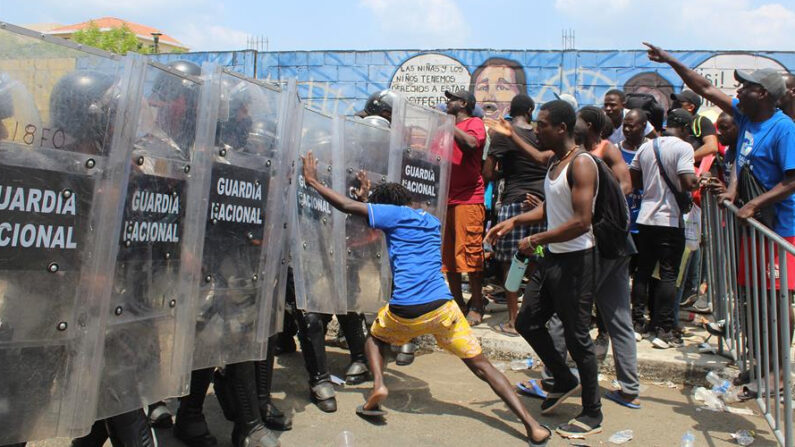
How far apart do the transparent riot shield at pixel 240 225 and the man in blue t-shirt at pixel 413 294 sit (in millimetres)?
602

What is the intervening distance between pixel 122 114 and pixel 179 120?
38 centimetres

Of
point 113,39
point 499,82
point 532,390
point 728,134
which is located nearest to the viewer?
point 532,390

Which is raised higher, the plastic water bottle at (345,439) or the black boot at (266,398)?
the black boot at (266,398)

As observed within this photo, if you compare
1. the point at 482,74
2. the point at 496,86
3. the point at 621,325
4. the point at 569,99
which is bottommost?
the point at 621,325

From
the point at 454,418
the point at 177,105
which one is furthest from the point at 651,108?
the point at 177,105

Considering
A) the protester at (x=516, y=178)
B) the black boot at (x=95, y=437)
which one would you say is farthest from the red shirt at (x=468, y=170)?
the black boot at (x=95, y=437)

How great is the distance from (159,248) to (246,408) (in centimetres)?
110

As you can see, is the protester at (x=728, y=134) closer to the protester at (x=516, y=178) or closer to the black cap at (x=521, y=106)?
the protester at (x=516, y=178)

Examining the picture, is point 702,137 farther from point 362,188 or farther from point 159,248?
point 159,248

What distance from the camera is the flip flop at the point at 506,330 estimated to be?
5.46 metres

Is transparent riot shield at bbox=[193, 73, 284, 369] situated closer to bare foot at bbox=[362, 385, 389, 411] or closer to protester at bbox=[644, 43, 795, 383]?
bare foot at bbox=[362, 385, 389, 411]

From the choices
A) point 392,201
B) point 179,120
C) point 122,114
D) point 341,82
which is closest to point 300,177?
point 392,201

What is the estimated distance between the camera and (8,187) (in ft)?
7.17

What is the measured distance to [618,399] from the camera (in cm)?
443
